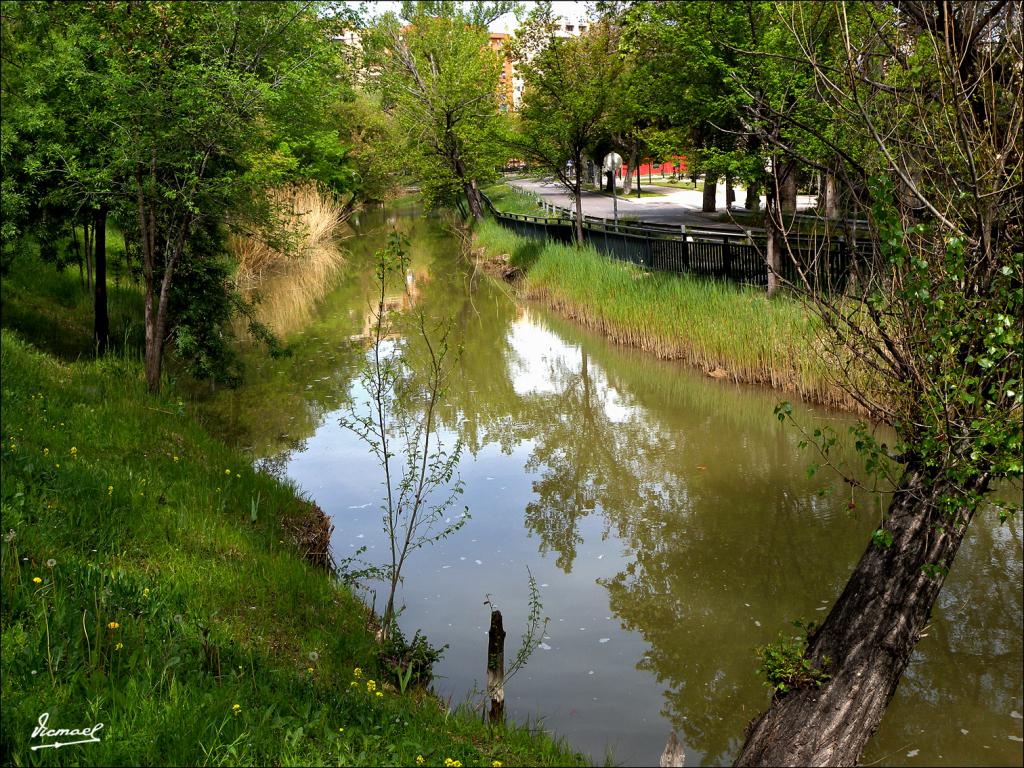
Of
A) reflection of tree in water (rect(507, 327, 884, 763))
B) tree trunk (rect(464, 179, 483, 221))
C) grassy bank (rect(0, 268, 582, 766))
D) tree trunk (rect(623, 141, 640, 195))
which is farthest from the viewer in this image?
tree trunk (rect(623, 141, 640, 195))

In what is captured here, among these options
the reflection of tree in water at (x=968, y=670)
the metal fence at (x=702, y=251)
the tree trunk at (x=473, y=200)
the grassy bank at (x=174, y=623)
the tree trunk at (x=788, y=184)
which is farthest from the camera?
the tree trunk at (x=473, y=200)

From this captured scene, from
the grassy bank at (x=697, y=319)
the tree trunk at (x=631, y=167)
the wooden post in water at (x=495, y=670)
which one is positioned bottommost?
the wooden post in water at (x=495, y=670)

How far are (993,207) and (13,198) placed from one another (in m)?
11.2

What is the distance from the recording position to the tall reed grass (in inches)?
935

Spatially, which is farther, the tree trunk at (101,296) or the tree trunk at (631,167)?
the tree trunk at (631,167)

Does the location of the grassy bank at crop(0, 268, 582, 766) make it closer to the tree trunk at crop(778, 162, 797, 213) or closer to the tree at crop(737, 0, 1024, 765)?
the tree at crop(737, 0, 1024, 765)

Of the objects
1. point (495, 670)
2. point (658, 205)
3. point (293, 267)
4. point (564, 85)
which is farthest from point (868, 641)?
point (658, 205)

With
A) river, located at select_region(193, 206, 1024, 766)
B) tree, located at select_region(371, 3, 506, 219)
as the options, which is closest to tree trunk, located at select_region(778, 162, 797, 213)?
river, located at select_region(193, 206, 1024, 766)

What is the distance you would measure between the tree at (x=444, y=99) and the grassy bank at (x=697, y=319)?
1198 centimetres

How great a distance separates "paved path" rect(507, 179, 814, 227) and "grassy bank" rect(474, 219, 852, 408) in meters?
8.46

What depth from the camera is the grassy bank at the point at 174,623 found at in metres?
4.14

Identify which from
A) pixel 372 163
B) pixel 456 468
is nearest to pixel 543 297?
pixel 456 468

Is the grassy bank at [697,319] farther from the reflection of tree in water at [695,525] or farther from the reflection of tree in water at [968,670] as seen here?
the reflection of tree in water at [968,670]

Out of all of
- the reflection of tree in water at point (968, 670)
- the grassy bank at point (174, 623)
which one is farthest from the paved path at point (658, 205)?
the grassy bank at point (174, 623)
